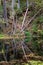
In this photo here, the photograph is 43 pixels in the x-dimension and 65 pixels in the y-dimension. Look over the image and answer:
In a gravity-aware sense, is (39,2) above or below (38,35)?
above

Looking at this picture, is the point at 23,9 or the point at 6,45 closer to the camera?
the point at 6,45

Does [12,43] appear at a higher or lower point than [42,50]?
higher

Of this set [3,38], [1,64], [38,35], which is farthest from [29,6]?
[1,64]

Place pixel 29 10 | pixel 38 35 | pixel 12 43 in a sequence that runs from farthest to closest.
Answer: pixel 29 10
pixel 38 35
pixel 12 43

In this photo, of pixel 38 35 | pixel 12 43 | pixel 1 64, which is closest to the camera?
pixel 1 64

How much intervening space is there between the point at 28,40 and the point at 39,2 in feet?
16.8

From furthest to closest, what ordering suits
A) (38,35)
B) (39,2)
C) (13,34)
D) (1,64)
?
(39,2) < (38,35) < (13,34) < (1,64)

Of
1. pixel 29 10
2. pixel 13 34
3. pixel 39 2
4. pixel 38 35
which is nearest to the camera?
pixel 13 34

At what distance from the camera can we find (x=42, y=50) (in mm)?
6949

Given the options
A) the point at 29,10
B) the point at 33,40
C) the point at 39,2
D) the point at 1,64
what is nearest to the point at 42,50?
the point at 33,40

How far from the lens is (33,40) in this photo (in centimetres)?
731

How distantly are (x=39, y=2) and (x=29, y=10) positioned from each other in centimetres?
137

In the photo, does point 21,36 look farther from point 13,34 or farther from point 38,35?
point 38,35

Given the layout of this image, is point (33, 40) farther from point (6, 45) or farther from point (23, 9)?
point (23, 9)
